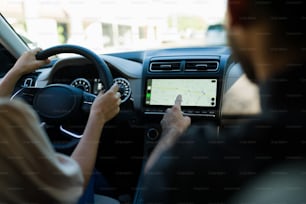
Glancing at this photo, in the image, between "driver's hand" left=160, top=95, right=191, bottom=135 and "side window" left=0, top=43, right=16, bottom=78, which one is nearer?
"driver's hand" left=160, top=95, right=191, bottom=135

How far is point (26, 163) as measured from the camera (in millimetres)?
781

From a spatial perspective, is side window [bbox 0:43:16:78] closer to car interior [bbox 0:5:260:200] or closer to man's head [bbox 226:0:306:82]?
car interior [bbox 0:5:260:200]

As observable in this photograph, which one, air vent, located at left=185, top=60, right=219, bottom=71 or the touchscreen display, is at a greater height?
air vent, located at left=185, top=60, right=219, bottom=71

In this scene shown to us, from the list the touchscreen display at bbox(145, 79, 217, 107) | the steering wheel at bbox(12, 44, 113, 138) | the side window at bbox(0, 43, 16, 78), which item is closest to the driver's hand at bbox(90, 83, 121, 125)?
the steering wheel at bbox(12, 44, 113, 138)

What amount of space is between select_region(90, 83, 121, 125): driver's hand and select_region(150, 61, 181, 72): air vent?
61 centimetres

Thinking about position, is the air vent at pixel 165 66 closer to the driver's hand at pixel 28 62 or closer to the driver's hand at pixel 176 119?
the driver's hand at pixel 176 119

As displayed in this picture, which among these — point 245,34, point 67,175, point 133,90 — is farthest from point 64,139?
point 245,34

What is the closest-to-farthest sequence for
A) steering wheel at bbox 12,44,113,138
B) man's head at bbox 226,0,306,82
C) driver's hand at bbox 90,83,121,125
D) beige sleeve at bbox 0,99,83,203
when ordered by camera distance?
man's head at bbox 226,0,306,82 < beige sleeve at bbox 0,99,83,203 < driver's hand at bbox 90,83,121,125 < steering wheel at bbox 12,44,113,138

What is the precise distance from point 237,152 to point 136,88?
1182mm

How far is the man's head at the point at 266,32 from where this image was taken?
0.64 metres

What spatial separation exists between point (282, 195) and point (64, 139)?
3.08 ft

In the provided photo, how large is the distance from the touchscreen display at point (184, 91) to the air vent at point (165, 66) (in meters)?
0.06

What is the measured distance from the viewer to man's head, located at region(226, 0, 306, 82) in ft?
2.10

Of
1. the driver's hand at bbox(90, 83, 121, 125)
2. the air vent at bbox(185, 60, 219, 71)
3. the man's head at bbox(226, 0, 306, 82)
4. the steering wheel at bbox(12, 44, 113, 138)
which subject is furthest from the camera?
the air vent at bbox(185, 60, 219, 71)
